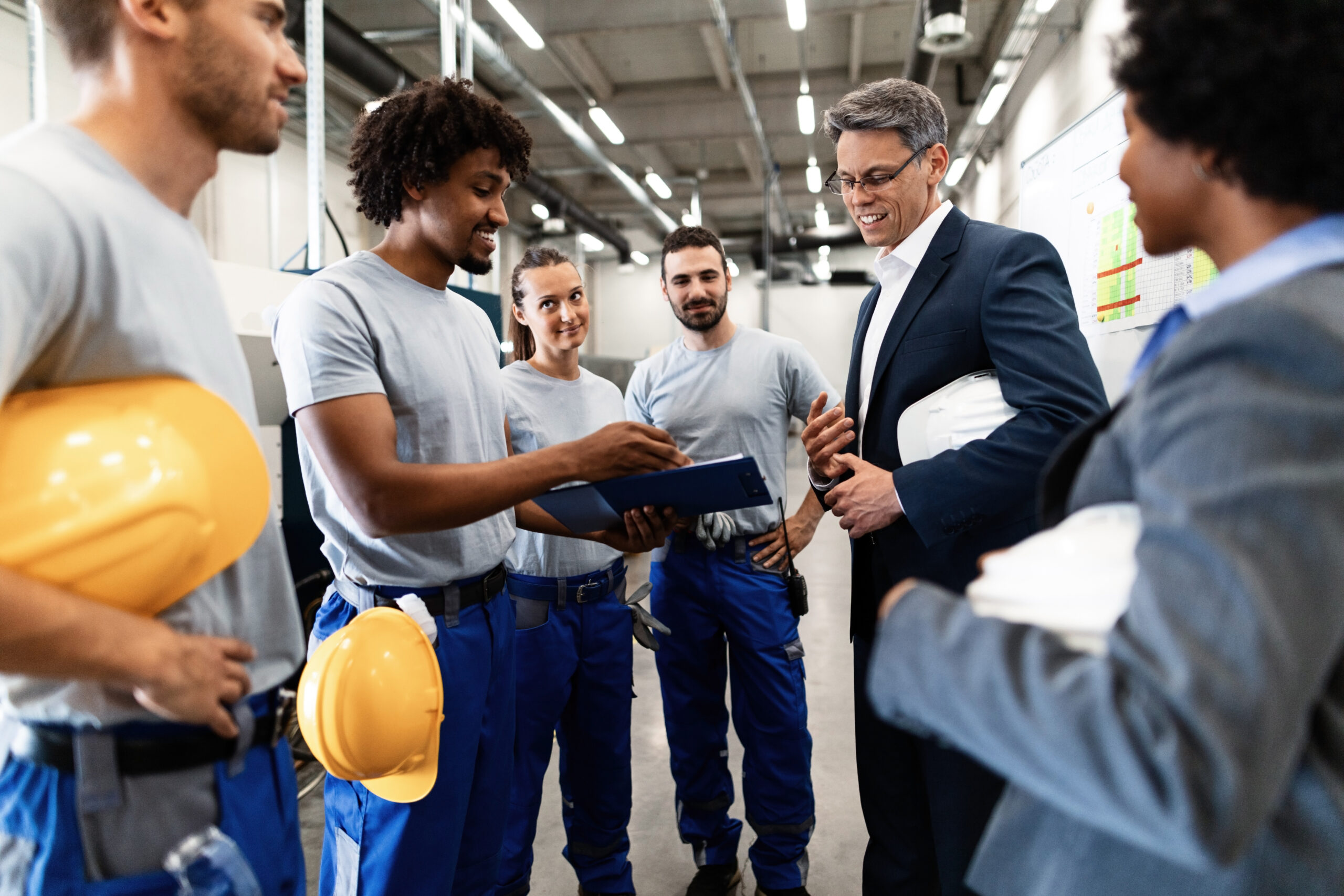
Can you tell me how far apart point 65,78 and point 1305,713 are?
8470 millimetres

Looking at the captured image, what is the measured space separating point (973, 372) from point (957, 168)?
841cm

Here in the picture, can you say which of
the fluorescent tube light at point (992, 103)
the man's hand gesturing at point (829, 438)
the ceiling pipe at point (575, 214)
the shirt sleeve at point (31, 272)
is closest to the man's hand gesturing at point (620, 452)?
the man's hand gesturing at point (829, 438)

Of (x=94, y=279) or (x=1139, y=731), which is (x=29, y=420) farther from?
(x=1139, y=731)

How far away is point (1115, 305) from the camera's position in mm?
3088

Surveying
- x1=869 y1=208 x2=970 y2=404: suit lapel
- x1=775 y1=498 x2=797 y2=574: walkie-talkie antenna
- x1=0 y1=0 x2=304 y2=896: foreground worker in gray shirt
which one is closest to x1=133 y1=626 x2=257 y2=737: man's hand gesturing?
x1=0 y1=0 x2=304 y2=896: foreground worker in gray shirt

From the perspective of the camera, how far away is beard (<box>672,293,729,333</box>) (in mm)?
2674

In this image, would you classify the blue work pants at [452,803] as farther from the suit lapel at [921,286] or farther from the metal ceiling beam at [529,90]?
the metal ceiling beam at [529,90]

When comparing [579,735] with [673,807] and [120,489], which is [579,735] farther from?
[120,489]

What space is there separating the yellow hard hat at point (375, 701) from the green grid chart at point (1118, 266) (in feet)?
9.26

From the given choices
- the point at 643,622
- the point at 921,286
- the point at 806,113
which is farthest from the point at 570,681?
the point at 806,113

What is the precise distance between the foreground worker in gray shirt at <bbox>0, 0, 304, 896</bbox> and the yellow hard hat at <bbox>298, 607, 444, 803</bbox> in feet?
0.89

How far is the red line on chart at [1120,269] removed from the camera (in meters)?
2.86

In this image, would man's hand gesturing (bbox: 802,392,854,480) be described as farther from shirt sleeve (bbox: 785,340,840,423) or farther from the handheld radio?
shirt sleeve (bbox: 785,340,840,423)

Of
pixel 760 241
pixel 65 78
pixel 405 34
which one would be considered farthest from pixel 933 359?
pixel 760 241
